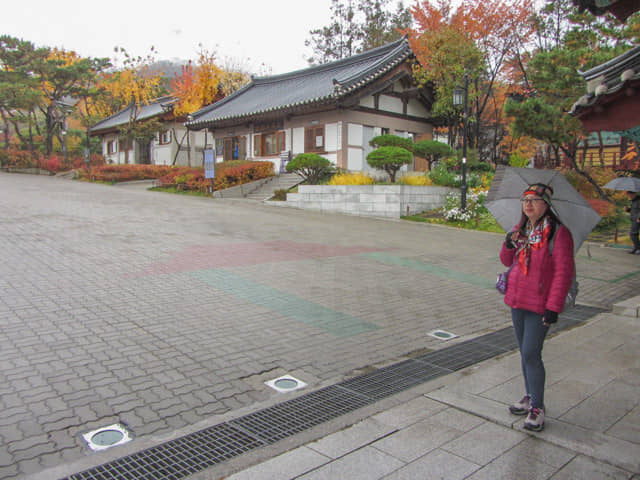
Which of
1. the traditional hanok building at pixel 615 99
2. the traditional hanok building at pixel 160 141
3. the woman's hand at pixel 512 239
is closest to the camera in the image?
the woman's hand at pixel 512 239

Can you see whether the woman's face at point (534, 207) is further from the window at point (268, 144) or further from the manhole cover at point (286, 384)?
the window at point (268, 144)

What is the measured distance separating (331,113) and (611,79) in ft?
63.7

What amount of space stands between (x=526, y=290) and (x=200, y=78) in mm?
34805

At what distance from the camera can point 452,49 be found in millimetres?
23391

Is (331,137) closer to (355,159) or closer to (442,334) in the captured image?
(355,159)

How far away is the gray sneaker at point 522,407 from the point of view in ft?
12.2

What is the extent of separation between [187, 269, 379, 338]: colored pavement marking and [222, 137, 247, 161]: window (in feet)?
72.5

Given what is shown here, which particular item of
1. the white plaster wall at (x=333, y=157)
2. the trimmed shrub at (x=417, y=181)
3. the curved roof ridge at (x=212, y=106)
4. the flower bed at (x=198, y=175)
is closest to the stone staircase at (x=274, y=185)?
the flower bed at (x=198, y=175)

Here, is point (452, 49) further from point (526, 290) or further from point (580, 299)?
point (526, 290)

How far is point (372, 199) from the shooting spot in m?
18.7

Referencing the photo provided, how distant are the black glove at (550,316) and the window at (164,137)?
121ft

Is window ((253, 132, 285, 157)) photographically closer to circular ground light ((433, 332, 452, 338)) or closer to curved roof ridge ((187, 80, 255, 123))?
curved roof ridge ((187, 80, 255, 123))

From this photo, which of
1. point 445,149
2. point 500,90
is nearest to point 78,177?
point 445,149

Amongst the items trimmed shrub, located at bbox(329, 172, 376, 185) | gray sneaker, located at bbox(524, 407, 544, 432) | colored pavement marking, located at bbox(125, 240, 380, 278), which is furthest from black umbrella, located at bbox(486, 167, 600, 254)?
trimmed shrub, located at bbox(329, 172, 376, 185)
